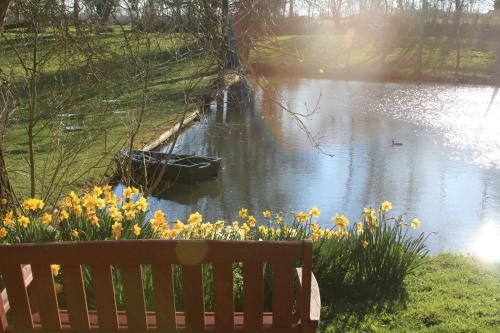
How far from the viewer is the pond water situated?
27.9ft

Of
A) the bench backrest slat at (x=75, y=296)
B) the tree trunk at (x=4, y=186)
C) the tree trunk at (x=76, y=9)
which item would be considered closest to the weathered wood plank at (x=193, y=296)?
the bench backrest slat at (x=75, y=296)

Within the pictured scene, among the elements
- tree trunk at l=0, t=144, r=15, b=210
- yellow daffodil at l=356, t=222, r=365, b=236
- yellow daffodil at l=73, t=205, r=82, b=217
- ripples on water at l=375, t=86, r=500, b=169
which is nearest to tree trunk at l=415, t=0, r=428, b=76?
ripples on water at l=375, t=86, r=500, b=169

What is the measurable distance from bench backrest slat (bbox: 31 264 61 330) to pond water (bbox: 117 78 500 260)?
2980 mm

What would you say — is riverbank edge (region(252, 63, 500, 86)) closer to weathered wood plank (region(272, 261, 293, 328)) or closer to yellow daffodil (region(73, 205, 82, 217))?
yellow daffodil (region(73, 205, 82, 217))

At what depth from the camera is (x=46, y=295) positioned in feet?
6.70

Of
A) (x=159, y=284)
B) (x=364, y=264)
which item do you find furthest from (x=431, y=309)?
(x=159, y=284)

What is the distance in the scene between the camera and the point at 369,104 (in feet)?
67.8

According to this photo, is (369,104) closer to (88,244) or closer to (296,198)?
(296,198)

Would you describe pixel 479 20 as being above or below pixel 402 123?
above

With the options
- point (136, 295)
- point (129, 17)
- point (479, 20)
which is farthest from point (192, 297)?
point (479, 20)

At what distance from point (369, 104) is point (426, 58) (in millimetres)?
15356

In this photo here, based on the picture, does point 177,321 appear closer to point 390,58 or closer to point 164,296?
point 164,296

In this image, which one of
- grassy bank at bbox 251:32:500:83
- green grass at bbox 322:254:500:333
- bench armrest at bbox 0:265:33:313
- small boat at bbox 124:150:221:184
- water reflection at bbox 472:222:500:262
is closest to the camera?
bench armrest at bbox 0:265:33:313

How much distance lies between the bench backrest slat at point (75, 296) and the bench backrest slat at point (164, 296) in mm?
266
